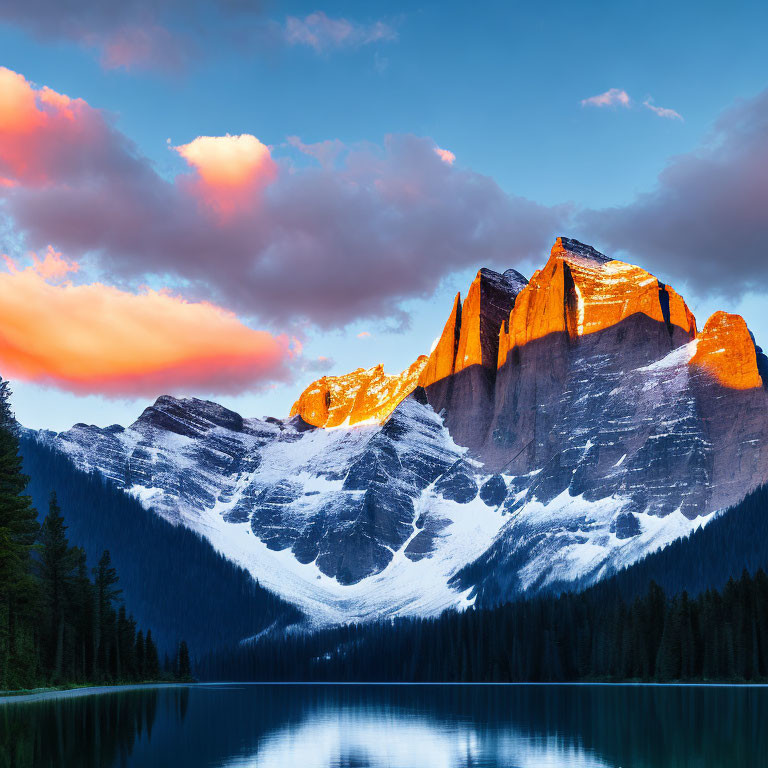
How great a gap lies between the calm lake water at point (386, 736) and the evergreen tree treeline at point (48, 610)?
647cm

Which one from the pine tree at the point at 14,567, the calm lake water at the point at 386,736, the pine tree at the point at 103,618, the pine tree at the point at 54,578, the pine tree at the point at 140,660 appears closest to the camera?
the calm lake water at the point at 386,736

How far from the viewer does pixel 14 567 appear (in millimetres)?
75438

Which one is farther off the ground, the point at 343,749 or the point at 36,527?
the point at 36,527

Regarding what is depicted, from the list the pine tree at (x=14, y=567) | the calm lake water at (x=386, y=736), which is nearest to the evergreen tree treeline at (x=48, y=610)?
the pine tree at (x=14, y=567)

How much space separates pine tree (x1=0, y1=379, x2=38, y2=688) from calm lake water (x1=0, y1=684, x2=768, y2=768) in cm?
530

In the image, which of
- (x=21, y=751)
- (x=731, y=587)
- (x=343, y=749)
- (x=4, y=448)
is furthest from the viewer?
(x=731, y=587)

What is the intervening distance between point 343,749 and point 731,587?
370 ft

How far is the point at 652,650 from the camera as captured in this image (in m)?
166

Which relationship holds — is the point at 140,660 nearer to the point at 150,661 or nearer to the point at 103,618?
the point at 150,661

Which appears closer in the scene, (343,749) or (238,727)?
(343,749)

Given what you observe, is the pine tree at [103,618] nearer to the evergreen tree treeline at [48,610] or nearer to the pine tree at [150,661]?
the evergreen tree treeline at [48,610]

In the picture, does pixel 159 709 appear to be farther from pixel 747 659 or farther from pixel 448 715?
pixel 747 659

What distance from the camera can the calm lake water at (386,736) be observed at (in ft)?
154

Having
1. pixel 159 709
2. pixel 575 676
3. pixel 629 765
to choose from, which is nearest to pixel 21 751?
pixel 629 765
